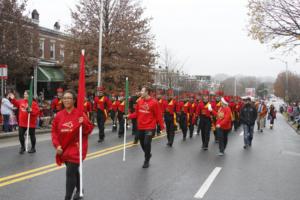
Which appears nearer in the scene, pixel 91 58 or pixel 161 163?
pixel 161 163

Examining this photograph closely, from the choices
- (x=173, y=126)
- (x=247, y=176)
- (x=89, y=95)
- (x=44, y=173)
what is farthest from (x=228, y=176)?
(x=89, y=95)

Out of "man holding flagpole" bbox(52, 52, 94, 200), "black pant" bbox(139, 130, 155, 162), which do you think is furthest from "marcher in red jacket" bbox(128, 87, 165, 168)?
"man holding flagpole" bbox(52, 52, 94, 200)

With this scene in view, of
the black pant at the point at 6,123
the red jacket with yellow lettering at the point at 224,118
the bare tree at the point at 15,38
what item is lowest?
the black pant at the point at 6,123

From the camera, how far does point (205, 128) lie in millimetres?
13000

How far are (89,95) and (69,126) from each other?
93.9 feet

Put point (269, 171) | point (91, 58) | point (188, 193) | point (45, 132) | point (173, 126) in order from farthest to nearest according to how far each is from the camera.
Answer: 1. point (91, 58)
2. point (45, 132)
3. point (173, 126)
4. point (269, 171)
5. point (188, 193)

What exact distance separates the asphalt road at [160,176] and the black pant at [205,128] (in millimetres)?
804

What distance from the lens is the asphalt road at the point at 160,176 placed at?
21.6ft

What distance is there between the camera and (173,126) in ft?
45.3

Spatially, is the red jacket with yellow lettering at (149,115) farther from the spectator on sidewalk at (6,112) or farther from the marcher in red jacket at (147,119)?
the spectator on sidewalk at (6,112)

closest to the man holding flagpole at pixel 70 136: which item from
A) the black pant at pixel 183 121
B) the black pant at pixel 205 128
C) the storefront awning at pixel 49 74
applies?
the black pant at pixel 205 128

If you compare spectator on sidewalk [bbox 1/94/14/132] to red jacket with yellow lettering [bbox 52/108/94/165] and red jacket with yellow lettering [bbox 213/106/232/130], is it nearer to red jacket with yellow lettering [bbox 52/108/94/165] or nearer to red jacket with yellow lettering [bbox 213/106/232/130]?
red jacket with yellow lettering [bbox 213/106/232/130]

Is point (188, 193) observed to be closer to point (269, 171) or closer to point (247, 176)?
point (247, 176)

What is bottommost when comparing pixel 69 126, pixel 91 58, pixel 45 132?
pixel 45 132
